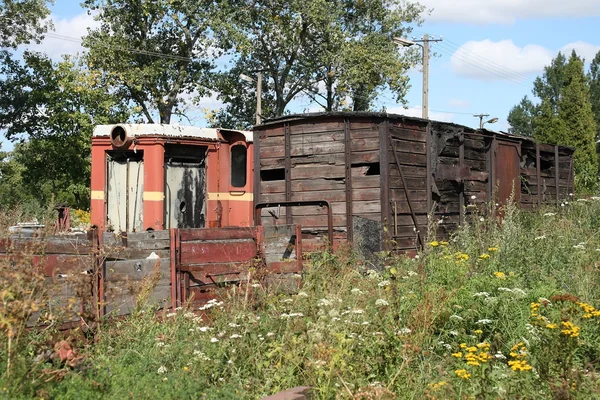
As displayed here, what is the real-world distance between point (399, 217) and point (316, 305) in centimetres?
506

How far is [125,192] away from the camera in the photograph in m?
12.4

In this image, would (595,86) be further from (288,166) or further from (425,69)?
(288,166)

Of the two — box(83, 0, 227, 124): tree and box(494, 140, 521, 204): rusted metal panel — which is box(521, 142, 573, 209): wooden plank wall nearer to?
box(494, 140, 521, 204): rusted metal panel

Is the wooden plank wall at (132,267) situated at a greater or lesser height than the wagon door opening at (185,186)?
lesser

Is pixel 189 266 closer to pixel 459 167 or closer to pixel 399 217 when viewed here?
pixel 399 217

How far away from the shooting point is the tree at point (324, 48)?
33.3 metres

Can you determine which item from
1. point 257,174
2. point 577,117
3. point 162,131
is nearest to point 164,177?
point 162,131

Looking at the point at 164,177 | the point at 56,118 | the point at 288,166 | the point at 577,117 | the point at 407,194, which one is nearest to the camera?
the point at 407,194

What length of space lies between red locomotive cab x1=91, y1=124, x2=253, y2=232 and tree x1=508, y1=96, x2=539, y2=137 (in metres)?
75.3

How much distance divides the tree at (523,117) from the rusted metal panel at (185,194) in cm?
7575

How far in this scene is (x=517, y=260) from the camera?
25.7 ft

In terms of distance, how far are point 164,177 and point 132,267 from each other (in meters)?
5.59

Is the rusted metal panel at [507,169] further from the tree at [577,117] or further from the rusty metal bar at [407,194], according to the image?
the tree at [577,117]

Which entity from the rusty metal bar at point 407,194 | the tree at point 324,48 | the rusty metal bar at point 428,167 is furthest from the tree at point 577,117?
the rusty metal bar at point 407,194
